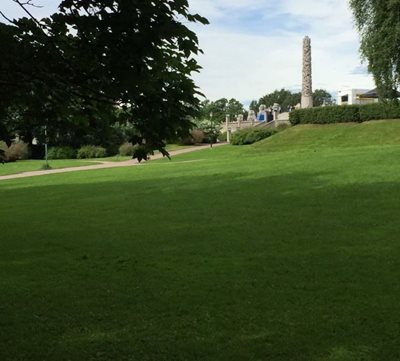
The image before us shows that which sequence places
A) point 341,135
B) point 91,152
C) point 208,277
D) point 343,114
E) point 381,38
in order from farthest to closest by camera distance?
A: point 91,152 → point 343,114 → point 341,135 → point 381,38 → point 208,277

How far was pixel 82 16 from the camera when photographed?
355 cm

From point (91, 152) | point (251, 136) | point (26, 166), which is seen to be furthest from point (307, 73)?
point (26, 166)

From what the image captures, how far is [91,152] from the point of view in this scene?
2100 inches

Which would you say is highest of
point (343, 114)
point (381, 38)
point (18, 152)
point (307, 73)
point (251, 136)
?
point (307, 73)

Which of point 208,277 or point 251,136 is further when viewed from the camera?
point 251,136

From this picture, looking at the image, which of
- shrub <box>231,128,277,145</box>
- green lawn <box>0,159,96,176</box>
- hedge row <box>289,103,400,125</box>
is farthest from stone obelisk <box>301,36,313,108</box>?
green lawn <box>0,159,96,176</box>

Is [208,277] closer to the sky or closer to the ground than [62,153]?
closer to the ground

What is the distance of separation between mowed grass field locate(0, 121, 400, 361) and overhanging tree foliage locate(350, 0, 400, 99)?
8241 mm

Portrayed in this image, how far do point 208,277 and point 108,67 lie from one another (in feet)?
13.3

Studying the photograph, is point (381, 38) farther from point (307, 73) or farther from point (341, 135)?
point (307, 73)

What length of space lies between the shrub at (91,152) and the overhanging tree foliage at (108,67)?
4938cm

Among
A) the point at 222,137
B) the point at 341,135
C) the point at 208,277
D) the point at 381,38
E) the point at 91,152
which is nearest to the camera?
the point at 208,277

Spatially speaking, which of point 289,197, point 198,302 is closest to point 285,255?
point 198,302

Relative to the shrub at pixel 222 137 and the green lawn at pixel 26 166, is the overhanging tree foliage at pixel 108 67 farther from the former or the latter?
the shrub at pixel 222 137
